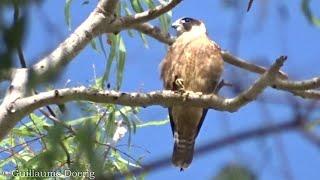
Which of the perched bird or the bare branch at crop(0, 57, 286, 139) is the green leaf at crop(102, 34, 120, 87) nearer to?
the perched bird

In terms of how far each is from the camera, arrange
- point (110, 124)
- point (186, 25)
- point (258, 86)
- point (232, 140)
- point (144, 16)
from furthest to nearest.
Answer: point (186, 25)
point (110, 124)
point (144, 16)
point (258, 86)
point (232, 140)

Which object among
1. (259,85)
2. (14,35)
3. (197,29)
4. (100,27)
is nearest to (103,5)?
(100,27)

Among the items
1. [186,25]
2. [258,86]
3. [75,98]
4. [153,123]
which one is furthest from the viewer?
[186,25]

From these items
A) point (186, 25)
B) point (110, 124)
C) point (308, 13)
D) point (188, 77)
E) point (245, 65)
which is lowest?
point (186, 25)

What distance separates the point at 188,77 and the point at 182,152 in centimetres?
39

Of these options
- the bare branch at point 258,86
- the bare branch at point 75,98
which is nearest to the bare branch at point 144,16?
the bare branch at point 75,98

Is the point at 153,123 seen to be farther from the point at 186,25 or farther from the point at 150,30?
the point at 186,25

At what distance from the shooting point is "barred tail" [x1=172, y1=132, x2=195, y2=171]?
146 inches

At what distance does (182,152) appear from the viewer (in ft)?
12.3

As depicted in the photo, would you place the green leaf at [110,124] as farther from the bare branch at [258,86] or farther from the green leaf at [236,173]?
the green leaf at [236,173]

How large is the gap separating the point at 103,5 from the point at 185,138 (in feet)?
3.84

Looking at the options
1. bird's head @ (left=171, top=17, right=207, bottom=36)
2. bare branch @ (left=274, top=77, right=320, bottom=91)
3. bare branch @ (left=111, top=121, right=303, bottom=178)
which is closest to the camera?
bare branch @ (left=111, top=121, right=303, bottom=178)

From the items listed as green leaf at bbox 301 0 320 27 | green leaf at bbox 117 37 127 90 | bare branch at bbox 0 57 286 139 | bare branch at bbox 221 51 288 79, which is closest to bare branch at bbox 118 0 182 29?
green leaf at bbox 117 37 127 90

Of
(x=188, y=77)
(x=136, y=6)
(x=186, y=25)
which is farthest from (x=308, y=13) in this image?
(x=186, y=25)
